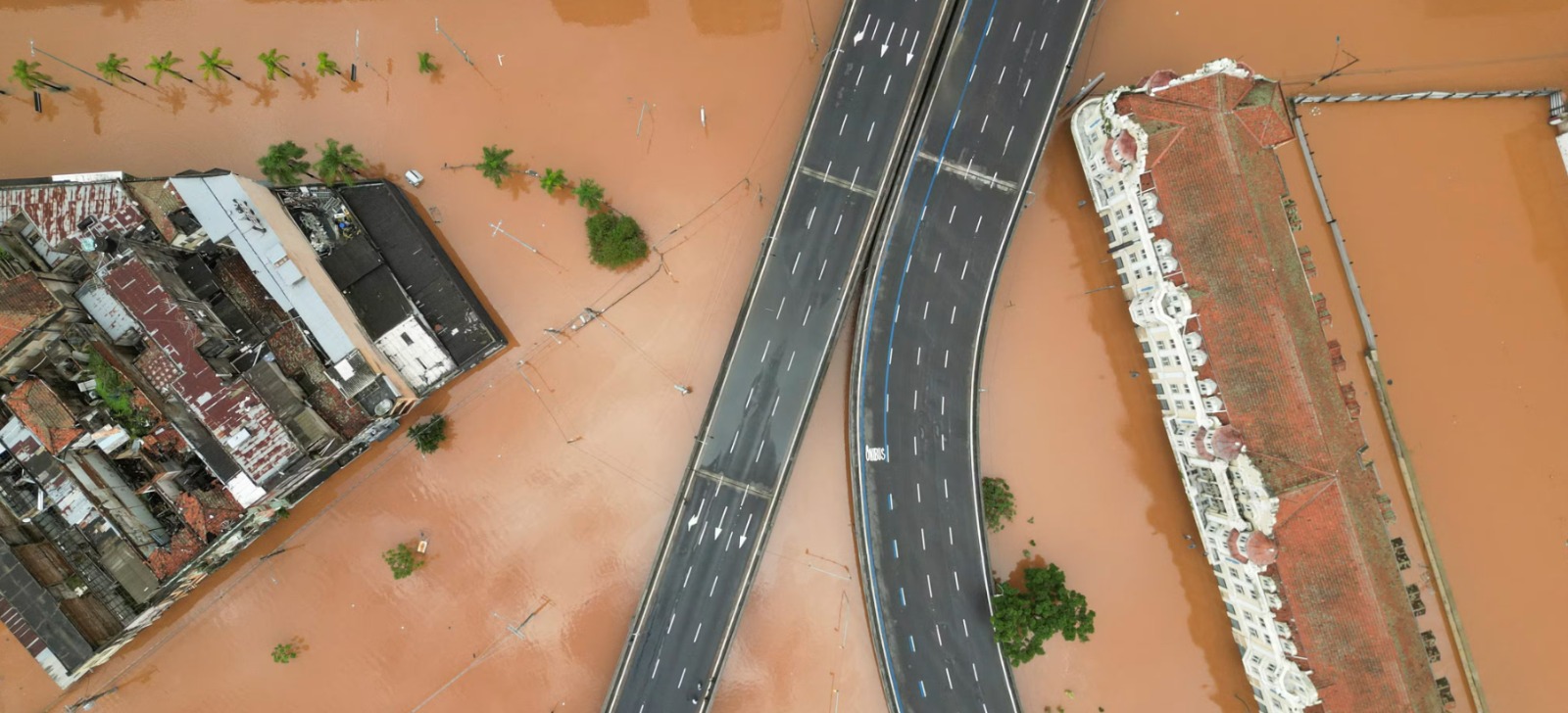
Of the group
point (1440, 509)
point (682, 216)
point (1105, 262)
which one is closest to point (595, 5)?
point (682, 216)

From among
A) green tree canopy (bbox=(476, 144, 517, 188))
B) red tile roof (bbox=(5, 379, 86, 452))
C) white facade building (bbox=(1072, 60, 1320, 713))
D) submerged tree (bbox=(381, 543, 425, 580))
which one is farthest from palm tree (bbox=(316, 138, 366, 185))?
white facade building (bbox=(1072, 60, 1320, 713))

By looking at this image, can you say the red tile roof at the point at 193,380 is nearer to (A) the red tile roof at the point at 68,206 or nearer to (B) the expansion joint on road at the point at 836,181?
(A) the red tile roof at the point at 68,206

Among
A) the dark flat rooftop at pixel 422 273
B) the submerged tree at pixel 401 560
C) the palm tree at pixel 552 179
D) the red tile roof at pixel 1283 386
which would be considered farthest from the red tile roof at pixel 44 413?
the red tile roof at pixel 1283 386

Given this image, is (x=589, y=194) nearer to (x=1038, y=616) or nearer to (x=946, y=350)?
(x=946, y=350)

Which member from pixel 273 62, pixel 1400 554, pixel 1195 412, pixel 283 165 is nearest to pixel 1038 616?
pixel 1195 412

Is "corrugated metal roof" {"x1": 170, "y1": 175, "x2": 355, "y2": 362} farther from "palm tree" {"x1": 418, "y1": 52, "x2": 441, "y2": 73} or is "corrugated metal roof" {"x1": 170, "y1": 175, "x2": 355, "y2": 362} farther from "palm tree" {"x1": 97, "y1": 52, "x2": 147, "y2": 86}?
"palm tree" {"x1": 97, "y1": 52, "x2": 147, "y2": 86}

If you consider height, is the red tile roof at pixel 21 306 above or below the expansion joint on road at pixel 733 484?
above
